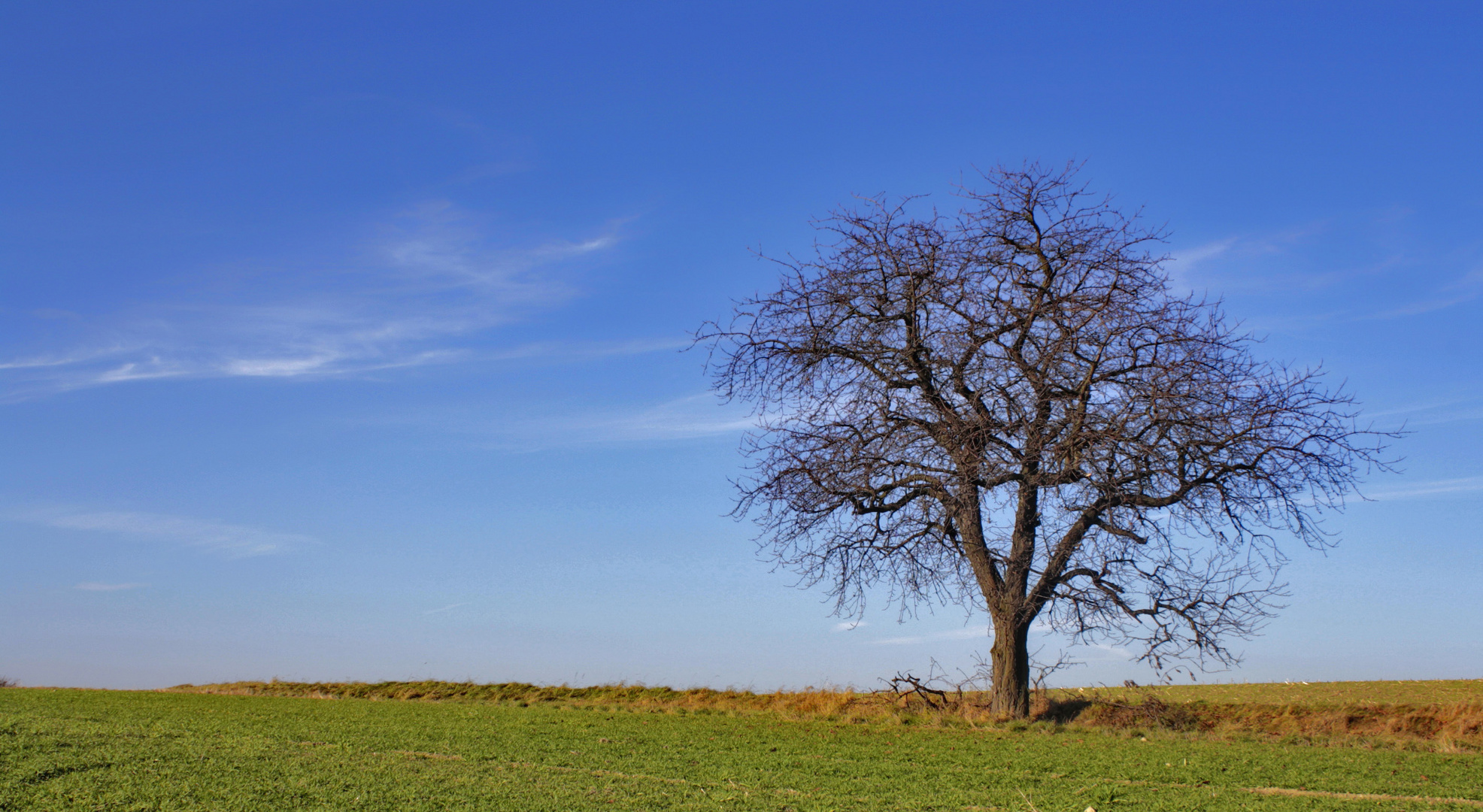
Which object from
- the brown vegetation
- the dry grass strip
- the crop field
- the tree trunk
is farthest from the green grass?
the dry grass strip

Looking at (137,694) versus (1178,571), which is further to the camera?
(137,694)

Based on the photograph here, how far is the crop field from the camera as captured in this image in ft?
28.2

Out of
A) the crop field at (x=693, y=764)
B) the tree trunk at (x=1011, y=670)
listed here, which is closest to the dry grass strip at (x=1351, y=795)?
the crop field at (x=693, y=764)

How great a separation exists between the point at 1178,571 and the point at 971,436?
3.67m

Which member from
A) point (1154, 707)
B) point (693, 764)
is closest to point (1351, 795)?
point (1154, 707)

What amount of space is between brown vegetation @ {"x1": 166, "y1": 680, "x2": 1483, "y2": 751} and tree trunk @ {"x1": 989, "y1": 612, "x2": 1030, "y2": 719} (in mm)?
274

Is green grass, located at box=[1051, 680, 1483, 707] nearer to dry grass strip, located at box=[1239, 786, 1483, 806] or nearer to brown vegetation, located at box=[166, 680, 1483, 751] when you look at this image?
brown vegetation, located at box=[166, 680, 1483, 751]

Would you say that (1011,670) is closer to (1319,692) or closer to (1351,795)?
(1351,795)

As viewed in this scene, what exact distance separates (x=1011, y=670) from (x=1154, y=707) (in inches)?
91.4

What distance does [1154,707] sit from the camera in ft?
49.8

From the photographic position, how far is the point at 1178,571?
47.7 feet

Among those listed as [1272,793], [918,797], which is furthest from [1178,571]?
[918,797]

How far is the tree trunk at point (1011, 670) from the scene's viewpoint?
49.8 feet

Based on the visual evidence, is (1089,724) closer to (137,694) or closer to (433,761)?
(433,761)
